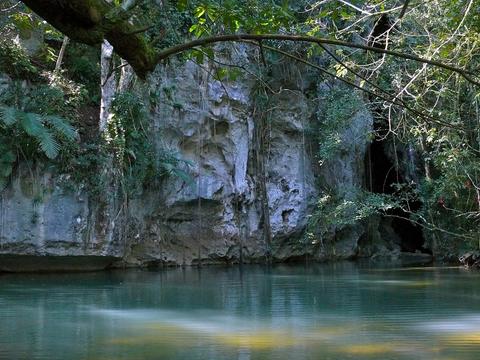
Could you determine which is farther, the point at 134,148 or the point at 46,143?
the point at 134,148

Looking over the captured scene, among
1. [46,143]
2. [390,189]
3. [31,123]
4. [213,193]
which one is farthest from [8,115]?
[390,189]

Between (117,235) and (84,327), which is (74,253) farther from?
(84,327)

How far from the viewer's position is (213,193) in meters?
16.4

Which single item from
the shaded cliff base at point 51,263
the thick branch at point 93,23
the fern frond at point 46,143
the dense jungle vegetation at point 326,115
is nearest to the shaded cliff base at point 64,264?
the shaded cliff base at point 51,263

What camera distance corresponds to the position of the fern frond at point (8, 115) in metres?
11.3

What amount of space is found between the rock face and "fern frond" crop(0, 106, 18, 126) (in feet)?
5.86

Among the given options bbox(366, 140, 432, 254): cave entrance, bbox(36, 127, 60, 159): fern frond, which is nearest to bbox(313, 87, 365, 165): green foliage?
bbox(366, 140, 432, 254): cave entrance

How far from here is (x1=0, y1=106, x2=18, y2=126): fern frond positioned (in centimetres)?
1130

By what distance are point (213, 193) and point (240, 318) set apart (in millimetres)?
9756

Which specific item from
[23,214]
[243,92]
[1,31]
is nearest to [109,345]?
[23,214]

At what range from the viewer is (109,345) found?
513 centimetres

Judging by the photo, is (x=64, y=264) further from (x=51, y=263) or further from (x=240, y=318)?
(x=240, y=318)

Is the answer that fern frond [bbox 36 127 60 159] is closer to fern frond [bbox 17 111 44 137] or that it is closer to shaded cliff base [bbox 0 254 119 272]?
fern frond [bbox 17 111 44 137]

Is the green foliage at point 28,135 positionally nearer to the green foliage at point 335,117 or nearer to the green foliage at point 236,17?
the green foliage at point 335,117
